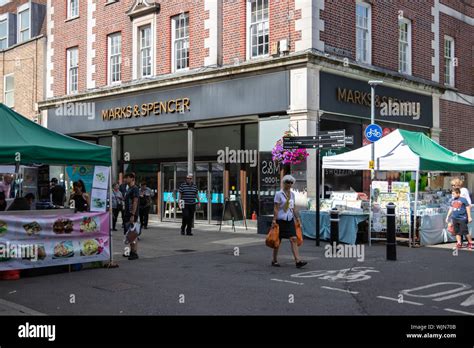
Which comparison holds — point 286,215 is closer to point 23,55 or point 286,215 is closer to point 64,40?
point 64,40

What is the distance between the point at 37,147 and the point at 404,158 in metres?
9.22

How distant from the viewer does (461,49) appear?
23703mm

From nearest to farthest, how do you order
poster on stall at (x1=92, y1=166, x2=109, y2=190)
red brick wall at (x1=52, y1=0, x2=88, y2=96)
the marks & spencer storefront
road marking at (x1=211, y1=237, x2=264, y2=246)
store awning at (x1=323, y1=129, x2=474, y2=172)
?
poster on stall at (x1=92, y1=166, x2=109, y2=190) < store awning at (x1=323, y1=129, x2=474, y2=172) < road marking at (x1=211, y1=237, x2=264, y2=246) < the marks & spencer storefront < red brick wall at (x1=52, y1=0, x2=88, y2=96)

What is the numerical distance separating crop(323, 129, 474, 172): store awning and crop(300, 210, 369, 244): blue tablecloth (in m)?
1.46

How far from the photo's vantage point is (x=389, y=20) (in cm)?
1981

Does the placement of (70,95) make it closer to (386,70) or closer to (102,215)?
(386,70)

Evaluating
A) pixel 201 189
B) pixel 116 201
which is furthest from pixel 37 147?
pixel 201 189

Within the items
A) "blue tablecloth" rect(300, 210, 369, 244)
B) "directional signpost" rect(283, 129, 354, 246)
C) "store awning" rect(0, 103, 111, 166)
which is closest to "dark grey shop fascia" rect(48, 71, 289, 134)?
"directional signpost" rect(283, 129, 354, 246)

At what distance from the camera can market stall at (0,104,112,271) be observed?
934 centimetres

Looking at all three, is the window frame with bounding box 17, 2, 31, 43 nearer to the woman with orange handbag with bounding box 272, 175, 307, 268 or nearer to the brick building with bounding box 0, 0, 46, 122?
the brick building with bounding box 0, 0, 46, 122

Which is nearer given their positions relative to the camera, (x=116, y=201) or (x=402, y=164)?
(x=402, y=164)
